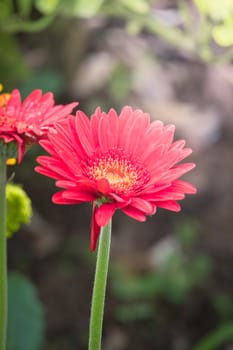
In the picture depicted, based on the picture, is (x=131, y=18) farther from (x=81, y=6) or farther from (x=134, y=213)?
(x=134, y=213)

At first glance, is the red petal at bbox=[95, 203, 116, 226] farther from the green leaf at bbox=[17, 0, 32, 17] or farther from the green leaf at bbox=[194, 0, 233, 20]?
the green leaf at bbox=[17, 0, 32, 17]

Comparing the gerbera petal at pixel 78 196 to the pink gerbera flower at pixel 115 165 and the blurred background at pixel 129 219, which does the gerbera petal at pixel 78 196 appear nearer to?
the pink gerbera flower at pixel 115 165

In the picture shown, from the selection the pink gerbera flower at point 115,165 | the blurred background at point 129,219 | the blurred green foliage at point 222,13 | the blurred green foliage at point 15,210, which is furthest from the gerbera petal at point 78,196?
the blurred background at point 129,219

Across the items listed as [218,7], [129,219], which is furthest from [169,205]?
[129,219]

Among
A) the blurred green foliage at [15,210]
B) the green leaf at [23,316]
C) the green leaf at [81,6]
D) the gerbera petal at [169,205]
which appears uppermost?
the green leaf at [81,6]

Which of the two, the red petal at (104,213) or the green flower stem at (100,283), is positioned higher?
the red petal at (104,213)

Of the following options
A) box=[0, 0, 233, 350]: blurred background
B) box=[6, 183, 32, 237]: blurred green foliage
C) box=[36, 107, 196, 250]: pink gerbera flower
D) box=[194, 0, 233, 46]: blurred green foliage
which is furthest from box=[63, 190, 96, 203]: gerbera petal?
box=[0, 0, 233, 350]: blurred background
